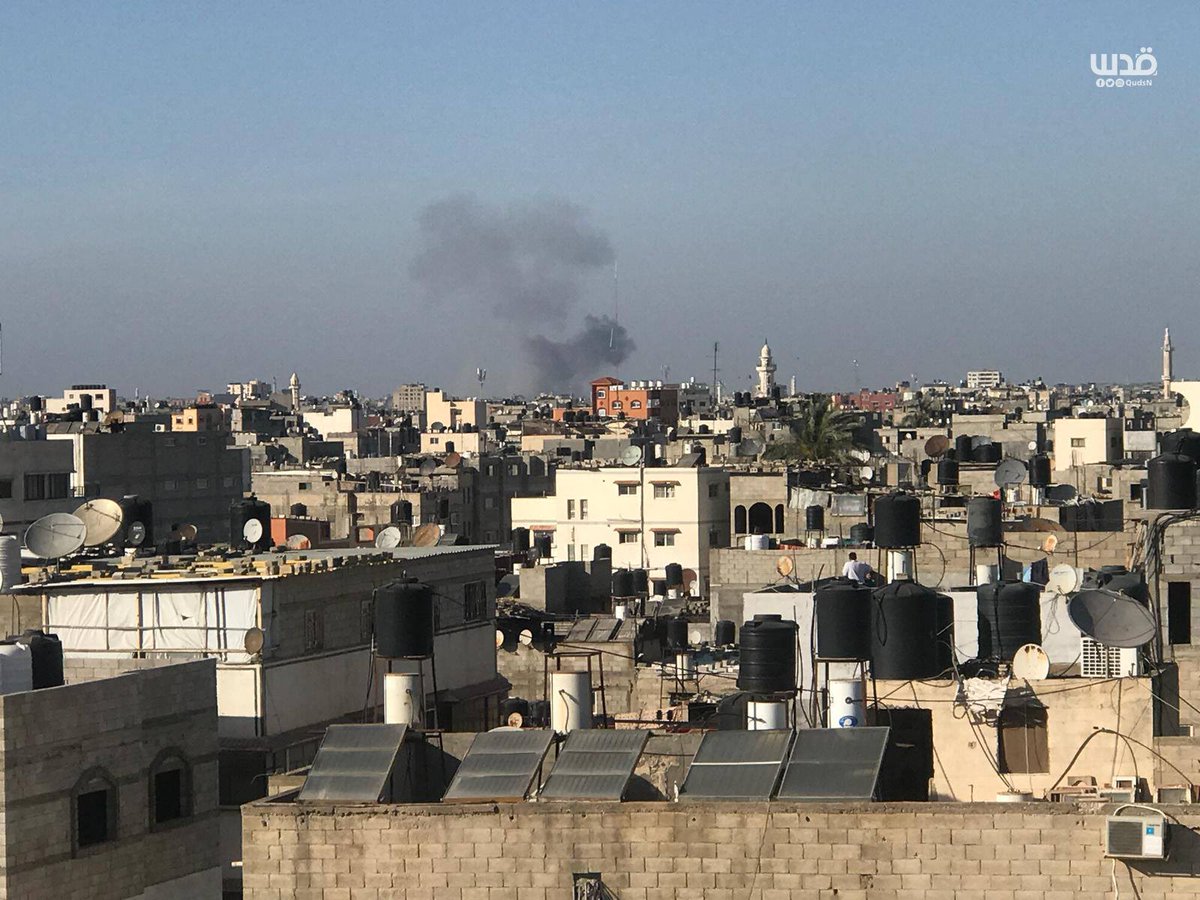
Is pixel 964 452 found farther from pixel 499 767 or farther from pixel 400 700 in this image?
pixel 499 767

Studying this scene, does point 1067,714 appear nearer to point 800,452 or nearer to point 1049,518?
point 1049,518

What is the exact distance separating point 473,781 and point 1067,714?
4935 mm

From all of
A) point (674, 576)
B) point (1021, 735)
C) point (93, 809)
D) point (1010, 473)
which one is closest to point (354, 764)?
point (93, 809)

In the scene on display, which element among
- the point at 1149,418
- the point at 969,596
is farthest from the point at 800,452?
the point at 969,596

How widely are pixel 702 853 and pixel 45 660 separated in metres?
8.94

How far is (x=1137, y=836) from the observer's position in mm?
13531

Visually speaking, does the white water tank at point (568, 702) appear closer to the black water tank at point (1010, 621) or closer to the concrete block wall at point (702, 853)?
the concrete block wall at point (702, 853)

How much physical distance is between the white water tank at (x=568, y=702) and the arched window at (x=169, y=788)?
182 inches

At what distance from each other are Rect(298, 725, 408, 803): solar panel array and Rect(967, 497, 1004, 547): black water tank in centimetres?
1820

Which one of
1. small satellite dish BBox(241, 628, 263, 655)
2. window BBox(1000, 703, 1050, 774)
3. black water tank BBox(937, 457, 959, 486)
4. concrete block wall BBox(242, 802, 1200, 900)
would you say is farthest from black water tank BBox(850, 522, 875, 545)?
concrete block wall BBox(242, 802, 1200, 900)

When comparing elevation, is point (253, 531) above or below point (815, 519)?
above

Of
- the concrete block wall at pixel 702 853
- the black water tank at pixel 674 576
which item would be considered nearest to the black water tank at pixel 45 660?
the concrete block wall at pixel 702 853

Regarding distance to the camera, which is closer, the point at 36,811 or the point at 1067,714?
the point at 1067,714

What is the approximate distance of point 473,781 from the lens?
51.3 feet
